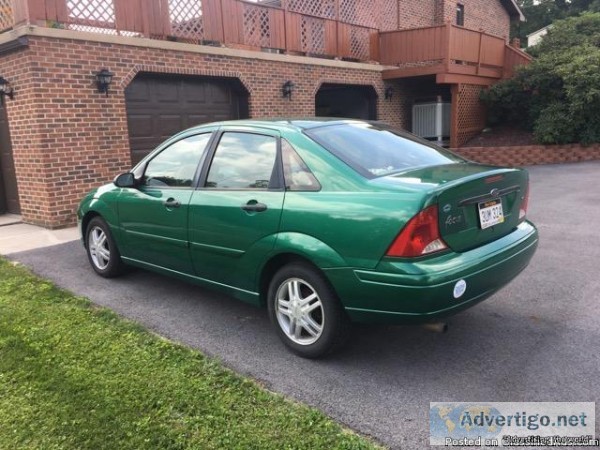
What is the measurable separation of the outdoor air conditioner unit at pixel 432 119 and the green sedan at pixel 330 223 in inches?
470

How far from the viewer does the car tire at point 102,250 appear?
16.8 ft

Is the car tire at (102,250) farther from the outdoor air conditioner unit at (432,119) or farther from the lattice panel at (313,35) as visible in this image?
the outdoor air conditioner unit at (432,119)

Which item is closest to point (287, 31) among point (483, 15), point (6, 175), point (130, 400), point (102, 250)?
point (6, 175)

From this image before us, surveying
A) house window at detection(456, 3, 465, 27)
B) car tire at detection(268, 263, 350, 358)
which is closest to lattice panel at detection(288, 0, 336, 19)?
house window at detection(456, 3, 465, 27)

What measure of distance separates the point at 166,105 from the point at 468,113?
9.52m

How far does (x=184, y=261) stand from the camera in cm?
420

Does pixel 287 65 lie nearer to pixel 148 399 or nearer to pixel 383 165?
pixel 383 165

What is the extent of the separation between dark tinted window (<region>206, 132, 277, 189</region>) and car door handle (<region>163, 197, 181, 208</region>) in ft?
1.06

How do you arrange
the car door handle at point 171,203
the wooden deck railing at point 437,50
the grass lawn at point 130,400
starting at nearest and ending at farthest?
the grass lawn at point 130,400, the car door handle at point 171,203, the wooden deck railing at point 437,50

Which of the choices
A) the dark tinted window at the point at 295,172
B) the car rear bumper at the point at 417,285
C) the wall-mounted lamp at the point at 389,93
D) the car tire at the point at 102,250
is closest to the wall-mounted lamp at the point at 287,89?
the wall-mounted lamp at the point at 389,93

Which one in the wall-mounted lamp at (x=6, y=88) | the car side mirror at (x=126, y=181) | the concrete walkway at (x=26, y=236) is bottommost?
the concrete walkway at (x=26, y=236)

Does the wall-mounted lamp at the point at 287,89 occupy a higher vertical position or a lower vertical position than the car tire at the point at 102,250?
higher

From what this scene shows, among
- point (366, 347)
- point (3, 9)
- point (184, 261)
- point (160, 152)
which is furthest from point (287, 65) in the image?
point (366, 347)

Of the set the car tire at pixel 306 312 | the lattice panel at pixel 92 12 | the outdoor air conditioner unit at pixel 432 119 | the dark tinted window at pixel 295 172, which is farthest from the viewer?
the outdoor air conditioner unit at pixel 432 119
